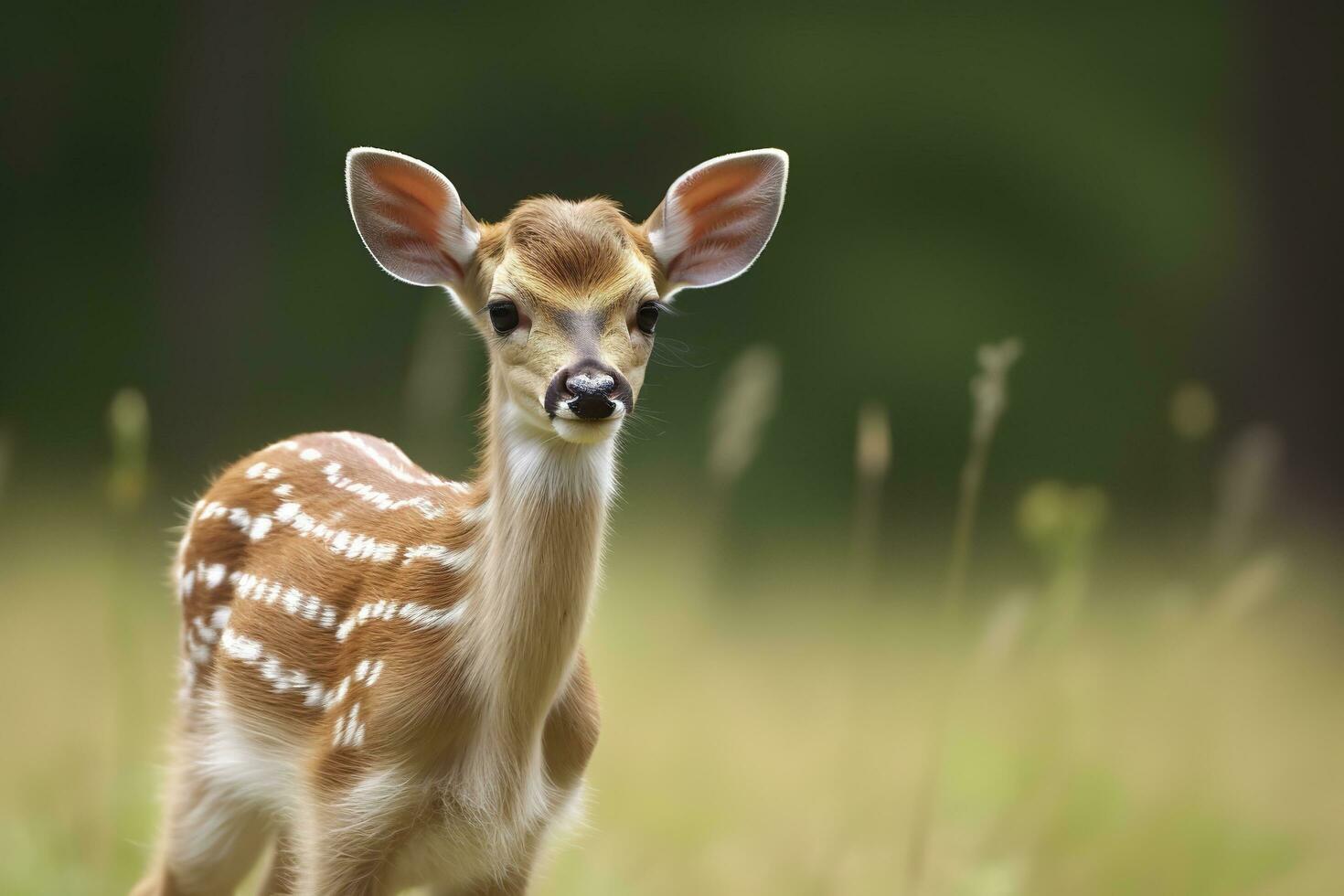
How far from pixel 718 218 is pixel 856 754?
1731 mm

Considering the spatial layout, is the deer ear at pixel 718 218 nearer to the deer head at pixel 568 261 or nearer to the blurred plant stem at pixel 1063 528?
the deer head at pixel 568 261

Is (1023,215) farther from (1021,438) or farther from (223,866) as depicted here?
(223,866)

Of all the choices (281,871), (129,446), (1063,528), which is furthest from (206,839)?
(1063,528)

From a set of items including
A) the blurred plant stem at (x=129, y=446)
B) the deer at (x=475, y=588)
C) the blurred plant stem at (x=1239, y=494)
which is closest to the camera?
the deer at (x=475, y=588)

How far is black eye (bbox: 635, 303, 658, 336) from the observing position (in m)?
2.91

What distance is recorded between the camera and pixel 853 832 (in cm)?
428

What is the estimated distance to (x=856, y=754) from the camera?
14.5ft

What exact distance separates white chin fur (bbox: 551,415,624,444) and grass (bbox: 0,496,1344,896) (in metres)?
0.94

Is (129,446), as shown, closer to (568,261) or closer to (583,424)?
(568,261)

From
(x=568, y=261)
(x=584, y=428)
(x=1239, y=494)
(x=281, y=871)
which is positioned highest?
(x=568, y=261)

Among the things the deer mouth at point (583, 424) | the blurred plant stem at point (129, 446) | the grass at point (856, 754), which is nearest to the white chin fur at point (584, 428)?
the deer mouth at point (583, 424)

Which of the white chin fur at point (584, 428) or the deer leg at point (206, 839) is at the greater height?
the white chin fur at point (584, 428)

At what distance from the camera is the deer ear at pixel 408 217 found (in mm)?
3018

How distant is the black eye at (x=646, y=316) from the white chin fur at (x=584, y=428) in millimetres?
233
